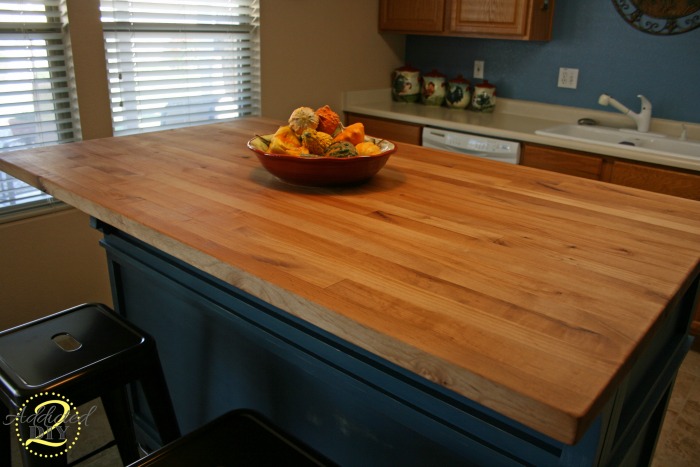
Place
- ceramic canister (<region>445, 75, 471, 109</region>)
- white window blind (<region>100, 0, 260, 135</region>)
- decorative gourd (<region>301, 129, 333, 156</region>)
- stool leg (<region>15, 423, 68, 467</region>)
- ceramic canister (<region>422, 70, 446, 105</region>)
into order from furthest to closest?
1. ceramic canister (<region>422, 70, 446, 105</region>)
2. ceramic canister (<region>445, 75, 471, 109</region>)
3. white window blind (<region>100, 0, 260, 135</region>)
4. decorative gourd (<region>301, 129, 333, 156</region>)
5. stool leg (<region>15, 423, 68, 467</region>)

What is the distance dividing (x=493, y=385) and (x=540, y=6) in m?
3.09

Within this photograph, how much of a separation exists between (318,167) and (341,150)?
0.24 ft

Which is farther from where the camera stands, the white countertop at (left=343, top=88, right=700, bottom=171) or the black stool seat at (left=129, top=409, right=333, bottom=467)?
the white countertop at (left=343, top=88, right=700, bottom=171)

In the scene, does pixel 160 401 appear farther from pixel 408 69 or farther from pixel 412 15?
pixel 408 69

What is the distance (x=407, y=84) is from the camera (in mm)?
4051

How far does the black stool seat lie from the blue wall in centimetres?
291

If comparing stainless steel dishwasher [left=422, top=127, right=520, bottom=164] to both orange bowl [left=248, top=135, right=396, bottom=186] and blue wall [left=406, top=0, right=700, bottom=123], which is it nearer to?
blue wall [left=406, top=0, right=700, bottom=123]

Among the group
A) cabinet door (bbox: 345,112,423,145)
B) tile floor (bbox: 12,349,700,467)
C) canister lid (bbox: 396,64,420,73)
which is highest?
canister lid (bbox: 396,64,420,73)

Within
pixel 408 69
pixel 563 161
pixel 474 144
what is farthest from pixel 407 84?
pixel 563 161

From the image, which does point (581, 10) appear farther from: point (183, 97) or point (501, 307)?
point (501, 307)

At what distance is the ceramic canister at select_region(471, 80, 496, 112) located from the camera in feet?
12.3

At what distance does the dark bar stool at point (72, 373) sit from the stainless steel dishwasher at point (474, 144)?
2.15 metres

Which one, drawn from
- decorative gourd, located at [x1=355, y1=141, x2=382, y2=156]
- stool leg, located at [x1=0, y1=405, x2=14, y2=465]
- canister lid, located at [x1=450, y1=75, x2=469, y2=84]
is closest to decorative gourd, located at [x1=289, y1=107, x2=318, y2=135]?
decorative gourd, located at [x1=355, y1=141, x2=382, y2=156]

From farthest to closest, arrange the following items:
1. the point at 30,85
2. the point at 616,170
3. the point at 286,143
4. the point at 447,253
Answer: the point at 616,170, the point at 30,85, the point at 286,143, the point at 447,253
